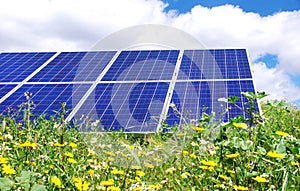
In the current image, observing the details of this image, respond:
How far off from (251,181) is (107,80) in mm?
7562

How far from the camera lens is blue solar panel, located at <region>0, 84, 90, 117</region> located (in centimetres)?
898

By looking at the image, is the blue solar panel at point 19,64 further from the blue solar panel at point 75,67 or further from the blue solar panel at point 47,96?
the blue solar panel at point 47,96

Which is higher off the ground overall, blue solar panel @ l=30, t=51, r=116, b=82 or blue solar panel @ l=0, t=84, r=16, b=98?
blue solar panel @ l=30, t=51, r=116, b=82

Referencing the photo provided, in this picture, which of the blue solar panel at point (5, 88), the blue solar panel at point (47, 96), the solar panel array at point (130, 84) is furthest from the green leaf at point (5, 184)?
the blue solar panel at point (5, 88)

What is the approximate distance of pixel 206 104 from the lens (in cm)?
883

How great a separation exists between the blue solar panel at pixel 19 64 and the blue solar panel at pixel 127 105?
8.76ft

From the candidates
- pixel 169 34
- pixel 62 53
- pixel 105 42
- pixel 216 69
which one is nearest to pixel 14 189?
pixel 105 42

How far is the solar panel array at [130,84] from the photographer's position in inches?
334

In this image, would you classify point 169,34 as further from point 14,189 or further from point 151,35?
point 14,189

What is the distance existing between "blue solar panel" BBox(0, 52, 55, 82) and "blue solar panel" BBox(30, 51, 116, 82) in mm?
402

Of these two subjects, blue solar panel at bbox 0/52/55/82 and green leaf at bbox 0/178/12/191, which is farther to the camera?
blue solar panel at bbox 0/52/55/82

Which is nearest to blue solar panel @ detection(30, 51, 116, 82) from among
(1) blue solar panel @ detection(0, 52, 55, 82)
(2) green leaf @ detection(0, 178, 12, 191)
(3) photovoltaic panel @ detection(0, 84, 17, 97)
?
(1) blue solar panel @ detection(0, 52, 55, 82)

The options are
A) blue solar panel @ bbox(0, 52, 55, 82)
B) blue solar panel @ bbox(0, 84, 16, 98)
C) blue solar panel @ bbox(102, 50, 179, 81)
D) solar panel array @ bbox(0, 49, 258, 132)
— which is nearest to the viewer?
solar panel array @ bbox(0, 49, 258, 132)

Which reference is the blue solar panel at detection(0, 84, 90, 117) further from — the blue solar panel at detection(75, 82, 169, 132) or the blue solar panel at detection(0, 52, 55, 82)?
the blue solar panel at detection(0, 52, 55, 82)
